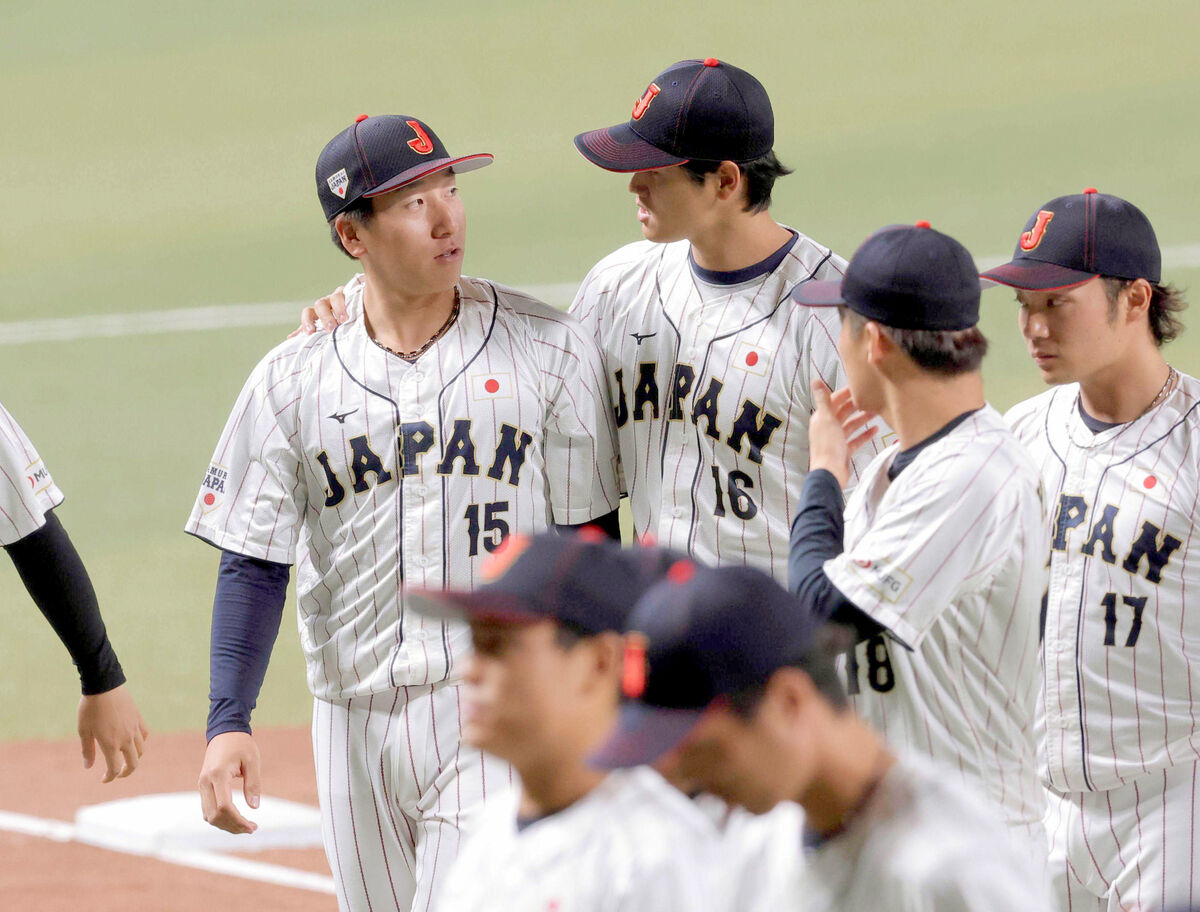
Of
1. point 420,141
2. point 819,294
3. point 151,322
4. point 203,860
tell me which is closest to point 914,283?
point 819,294

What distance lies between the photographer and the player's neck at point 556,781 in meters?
2.00

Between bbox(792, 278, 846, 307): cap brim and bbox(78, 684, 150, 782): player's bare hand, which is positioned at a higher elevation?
bbox(792, 278, 846, 307): cap brim

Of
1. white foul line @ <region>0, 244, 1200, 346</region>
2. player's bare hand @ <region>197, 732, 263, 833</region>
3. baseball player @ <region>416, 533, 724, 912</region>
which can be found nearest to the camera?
baseball player @ <region>416, 533, 724, 912</region>

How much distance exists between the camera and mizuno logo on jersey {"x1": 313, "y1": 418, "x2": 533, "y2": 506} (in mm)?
3693

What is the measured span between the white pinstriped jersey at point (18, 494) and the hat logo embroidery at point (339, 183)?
0.86m

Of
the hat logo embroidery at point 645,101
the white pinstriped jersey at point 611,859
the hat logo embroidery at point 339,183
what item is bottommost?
the white pinstriped jersey at point 611,859

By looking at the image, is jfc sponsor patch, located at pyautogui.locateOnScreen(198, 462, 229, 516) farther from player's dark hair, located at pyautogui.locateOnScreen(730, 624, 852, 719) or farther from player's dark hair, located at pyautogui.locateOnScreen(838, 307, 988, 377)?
player's dark hair, located at pyautogui.locateOnScreen(730, 624, 852, 719)

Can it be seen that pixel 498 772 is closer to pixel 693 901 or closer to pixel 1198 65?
pixel 693 901

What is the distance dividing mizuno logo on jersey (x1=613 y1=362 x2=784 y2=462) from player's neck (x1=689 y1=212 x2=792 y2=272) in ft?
0.86

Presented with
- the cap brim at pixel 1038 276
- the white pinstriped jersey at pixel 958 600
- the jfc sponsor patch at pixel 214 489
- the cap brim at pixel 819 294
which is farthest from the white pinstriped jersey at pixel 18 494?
the cap brim at pixel 1038 276

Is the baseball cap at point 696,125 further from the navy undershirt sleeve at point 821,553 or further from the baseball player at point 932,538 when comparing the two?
the navy undershirt sleeve at point 821,553

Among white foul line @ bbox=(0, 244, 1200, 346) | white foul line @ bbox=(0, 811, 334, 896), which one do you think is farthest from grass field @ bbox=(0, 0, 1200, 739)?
white foul line @ bbox=(0, 811, 334, 896)

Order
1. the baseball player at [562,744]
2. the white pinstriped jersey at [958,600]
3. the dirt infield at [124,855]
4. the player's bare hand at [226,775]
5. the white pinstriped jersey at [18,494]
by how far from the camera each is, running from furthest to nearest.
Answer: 1. the dirt infield at [124,855]
2. the white pinstriped jersey at [18,494]
3. the player's bare hand at [226,775]
4. the white pinstriped jersey at [958,600]
5. the baseball player at [562,744]

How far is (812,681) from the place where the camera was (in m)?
1.89
